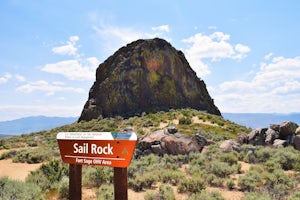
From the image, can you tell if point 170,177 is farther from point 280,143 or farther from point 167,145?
point 280,143

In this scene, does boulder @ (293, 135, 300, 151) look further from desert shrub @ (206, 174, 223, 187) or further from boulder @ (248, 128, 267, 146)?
desert shrub @ (206, 174, 223, 187)

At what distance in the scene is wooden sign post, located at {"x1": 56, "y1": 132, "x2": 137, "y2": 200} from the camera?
19.8 feet

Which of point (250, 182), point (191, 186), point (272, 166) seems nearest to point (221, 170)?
point (250, 182)

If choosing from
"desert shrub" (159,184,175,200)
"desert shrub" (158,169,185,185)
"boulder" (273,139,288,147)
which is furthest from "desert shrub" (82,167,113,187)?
"boulder" (273,139,288,147)

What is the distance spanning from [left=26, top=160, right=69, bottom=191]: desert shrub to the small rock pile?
1269 centimetres

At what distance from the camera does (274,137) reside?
Result: 75.2 feet

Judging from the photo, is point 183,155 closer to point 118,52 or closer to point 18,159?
point 18,159

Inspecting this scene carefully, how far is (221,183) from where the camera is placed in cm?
1218

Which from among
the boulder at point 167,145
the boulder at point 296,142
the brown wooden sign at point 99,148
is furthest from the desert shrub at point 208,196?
the boulder at point 296,142

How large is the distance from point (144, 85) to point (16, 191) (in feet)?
173

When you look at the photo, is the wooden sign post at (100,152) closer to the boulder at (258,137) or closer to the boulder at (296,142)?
the boulder at (296,142)

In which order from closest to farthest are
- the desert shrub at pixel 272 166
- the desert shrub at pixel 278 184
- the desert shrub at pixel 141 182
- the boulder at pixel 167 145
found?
the desert shrub at pixel 278 184 → the desert shrub at pixel 141 182 → the desert shrub at pixel 272 166 → the boulder at pixel 167 145

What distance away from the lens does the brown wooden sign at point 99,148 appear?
19.7ft

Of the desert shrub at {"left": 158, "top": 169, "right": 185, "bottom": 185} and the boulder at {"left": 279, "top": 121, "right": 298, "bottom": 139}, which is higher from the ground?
the boulder at {"left": 279, "top": 121, "right": 298, "bottom": 139}
